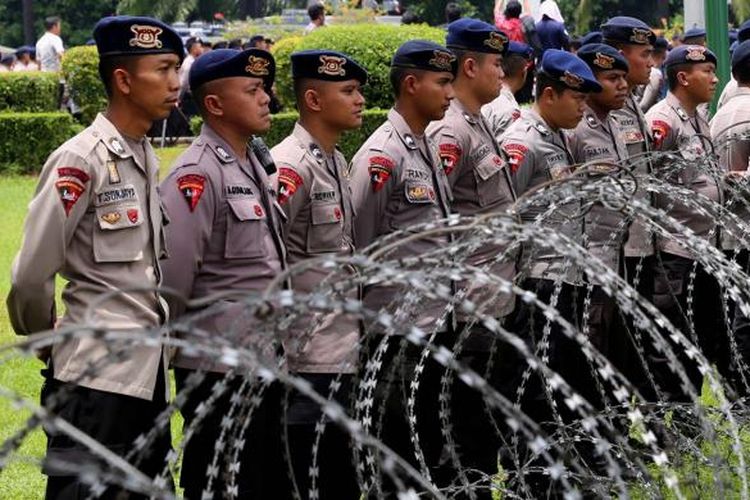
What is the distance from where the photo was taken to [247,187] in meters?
5.26

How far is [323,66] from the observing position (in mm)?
5887

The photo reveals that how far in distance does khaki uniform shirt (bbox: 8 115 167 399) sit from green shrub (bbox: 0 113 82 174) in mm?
15234

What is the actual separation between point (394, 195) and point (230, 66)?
3.18ft

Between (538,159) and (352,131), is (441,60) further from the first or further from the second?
(352,131)

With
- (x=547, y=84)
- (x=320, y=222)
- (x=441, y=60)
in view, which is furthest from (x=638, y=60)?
(x=320, y=222)

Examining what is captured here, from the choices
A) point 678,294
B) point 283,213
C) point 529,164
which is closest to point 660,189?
point 283,213

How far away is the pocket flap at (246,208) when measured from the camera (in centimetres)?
518

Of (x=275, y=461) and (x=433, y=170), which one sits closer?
(x=275, y=461)

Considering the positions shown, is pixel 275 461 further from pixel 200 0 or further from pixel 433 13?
pixel 200 0

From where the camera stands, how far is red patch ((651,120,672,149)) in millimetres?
8055

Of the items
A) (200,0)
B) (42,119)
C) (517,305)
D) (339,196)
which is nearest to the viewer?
(339,196)

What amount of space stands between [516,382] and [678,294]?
1.52m

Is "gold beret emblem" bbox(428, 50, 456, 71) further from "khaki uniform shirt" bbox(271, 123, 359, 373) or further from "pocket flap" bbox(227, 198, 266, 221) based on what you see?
"pocket flap" bbox(227, 198, 266, 221)

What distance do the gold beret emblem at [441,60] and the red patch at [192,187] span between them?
149 cm
